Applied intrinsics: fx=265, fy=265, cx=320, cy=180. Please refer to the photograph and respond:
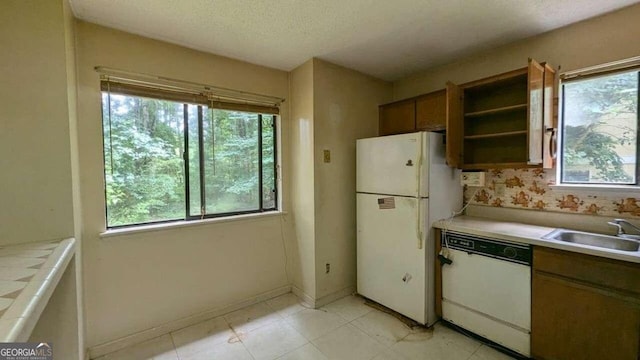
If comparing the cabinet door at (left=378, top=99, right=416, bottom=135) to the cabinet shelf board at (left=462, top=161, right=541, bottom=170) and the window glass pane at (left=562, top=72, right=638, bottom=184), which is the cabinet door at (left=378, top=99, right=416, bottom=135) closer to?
the cabinet shelf board at (left=462, top=161, right=541, bottom=170)

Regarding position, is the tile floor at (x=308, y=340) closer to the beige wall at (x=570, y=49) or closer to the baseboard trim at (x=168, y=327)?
the baseboard trim at (x=168, y=327)

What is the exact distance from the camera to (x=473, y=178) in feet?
7.83

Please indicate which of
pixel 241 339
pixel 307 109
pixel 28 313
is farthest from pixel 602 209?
pixel 28 313

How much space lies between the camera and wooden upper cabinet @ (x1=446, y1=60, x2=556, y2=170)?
1919 millimetres

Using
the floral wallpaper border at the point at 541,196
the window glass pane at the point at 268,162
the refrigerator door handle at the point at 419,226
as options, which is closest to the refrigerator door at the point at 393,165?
the refrigerator door handle at the point at 419,226

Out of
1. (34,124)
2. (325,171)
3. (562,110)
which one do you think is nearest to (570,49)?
(562,110)

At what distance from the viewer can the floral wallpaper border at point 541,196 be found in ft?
6.10

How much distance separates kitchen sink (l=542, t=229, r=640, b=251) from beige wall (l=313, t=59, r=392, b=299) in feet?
5.48

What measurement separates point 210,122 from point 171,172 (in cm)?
56

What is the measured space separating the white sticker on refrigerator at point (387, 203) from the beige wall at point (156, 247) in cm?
110

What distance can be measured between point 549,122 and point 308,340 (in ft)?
8.34

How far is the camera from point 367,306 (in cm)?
263

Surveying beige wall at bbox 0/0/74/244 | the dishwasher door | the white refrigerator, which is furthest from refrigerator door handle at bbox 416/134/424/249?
beige wall at bbox 0/0/74/244

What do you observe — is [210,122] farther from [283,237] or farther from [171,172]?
[283,237]
